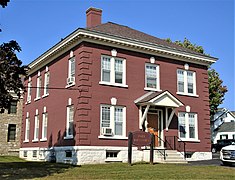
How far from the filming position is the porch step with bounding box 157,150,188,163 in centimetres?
2105

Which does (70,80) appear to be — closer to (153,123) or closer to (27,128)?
(153,123)

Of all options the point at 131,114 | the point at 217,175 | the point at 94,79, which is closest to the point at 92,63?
the point at 94,79

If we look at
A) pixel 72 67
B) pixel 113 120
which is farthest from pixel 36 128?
pixel 113 120

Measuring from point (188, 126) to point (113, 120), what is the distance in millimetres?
6288

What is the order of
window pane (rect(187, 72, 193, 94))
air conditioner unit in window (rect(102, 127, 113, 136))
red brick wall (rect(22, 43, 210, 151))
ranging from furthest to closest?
window pane (rect(187, 72, 193, 94)) → air conditioner unit in window (rect(102, 127, 113, 136)) → red brick wall (rect(22, 43, 210, 151))

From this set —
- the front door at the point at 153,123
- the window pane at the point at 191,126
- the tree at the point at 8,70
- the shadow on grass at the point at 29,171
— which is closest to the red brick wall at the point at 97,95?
the window pane at the point at 191,126

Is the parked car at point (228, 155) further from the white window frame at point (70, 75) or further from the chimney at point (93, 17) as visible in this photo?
the chimney at point (93, 17)

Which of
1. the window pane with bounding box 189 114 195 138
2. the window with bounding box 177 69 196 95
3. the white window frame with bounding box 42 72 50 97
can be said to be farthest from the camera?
the white window frame with bounding box 42 72 50 97

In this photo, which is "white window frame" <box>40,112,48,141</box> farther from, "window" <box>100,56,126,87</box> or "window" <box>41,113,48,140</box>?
"window" <box>100,56,126,87</box>

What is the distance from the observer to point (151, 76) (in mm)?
23375

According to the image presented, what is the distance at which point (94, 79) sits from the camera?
2078 centimetres

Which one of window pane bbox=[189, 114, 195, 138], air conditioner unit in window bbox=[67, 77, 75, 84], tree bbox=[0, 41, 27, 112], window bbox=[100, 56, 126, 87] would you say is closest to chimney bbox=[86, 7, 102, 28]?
Result: window bbox=[100, 56, 126, 87]

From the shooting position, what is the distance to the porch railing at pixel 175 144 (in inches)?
899

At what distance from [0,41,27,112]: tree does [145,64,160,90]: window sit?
1040cm
